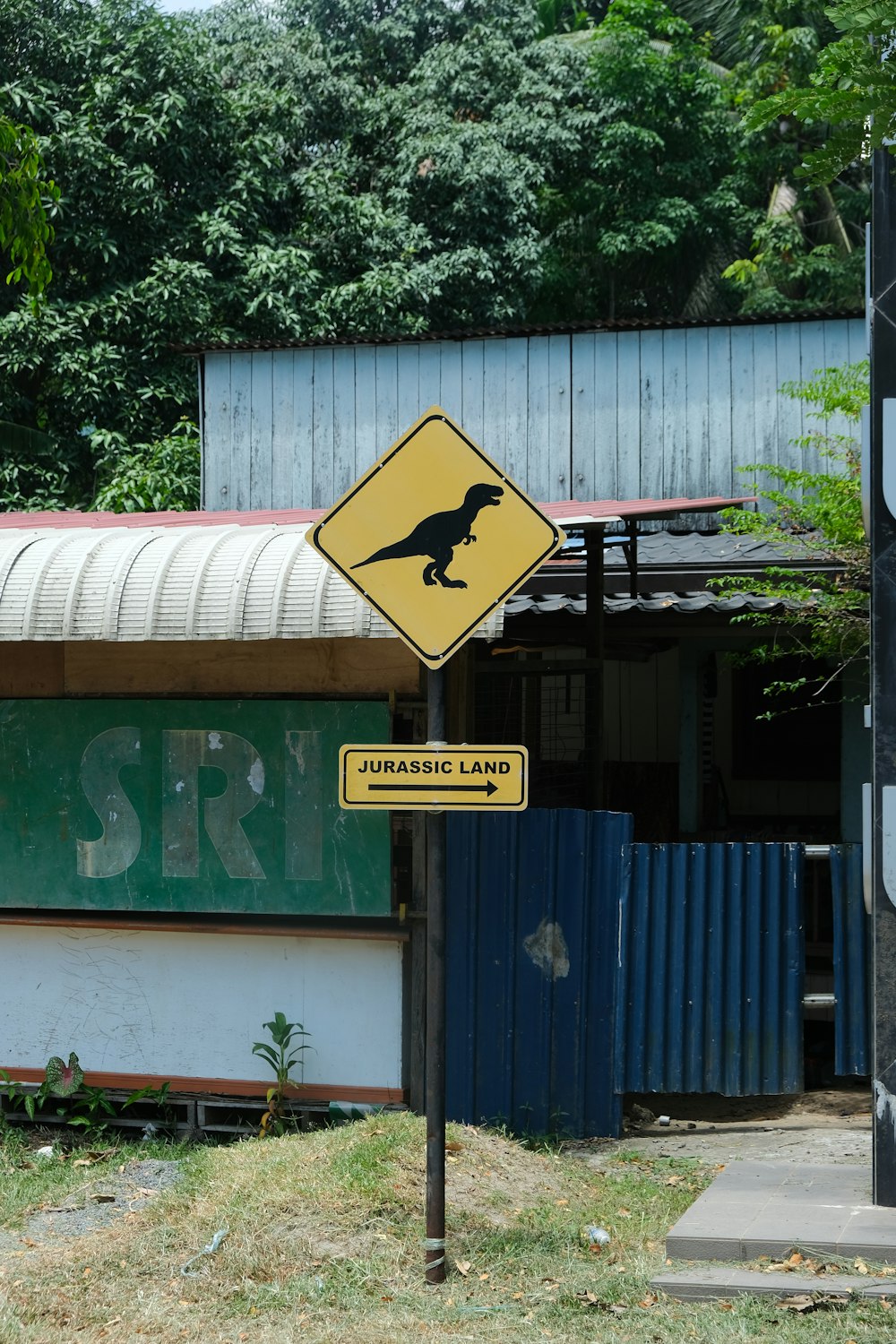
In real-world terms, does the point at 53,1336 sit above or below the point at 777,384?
below

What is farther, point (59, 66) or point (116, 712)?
point (59, 66)

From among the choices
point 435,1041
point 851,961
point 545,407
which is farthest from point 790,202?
point 435,1041

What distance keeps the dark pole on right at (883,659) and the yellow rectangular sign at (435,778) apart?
158 cm

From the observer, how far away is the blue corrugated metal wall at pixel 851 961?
22.9ft

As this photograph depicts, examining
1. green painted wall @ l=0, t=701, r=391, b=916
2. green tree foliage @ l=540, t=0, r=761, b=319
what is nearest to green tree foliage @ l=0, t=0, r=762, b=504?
green tree foliage @ l=540, t=0, r=761, b=319

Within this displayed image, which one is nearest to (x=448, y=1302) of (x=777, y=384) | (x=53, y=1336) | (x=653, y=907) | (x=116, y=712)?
(x=53, y=1336)

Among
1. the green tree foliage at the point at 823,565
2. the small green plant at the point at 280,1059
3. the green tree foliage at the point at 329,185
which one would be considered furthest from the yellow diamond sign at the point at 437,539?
the green tree foliage at the point at 329,185

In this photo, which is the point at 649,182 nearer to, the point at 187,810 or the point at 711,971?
the point at 187,810

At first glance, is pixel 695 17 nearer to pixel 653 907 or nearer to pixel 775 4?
pixel 775 4

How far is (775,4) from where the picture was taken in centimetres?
2173

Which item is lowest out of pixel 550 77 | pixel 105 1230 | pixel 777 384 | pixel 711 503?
pixel 105 1230

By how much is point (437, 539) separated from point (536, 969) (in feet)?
9.51

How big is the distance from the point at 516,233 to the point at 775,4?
209 inches

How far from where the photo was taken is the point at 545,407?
1341cm
